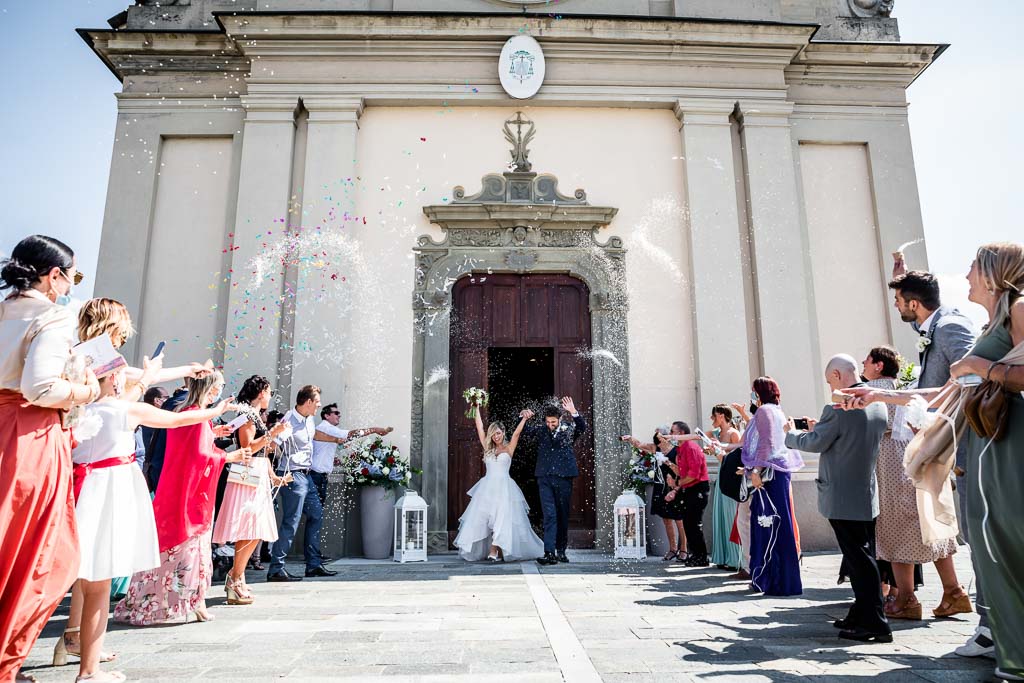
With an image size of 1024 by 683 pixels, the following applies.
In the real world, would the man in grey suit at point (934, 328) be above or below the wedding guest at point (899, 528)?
above

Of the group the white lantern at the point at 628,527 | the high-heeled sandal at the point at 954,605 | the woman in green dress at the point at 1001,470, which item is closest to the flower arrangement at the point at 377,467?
the white lantern at the point at 628,527

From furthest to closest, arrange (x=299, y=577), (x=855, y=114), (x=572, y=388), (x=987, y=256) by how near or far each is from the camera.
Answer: (x=855, y=114), (x=572, y=388), (x=299, y=577), (x=987, y=256)

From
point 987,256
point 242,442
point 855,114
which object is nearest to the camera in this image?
point 987,256

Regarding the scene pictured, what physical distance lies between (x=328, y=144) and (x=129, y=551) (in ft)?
25.6

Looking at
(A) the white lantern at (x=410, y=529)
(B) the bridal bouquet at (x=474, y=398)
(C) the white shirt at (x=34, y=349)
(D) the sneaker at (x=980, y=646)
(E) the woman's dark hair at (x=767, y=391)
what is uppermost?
(B) the bridal bouquet at (x=474, y=398)

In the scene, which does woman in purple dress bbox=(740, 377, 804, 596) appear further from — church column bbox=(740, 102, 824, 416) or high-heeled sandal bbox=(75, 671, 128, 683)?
high-heeled sandal bbox=(75, 671, 128, 683)

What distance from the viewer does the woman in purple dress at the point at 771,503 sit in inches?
231

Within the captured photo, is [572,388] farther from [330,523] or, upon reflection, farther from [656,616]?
[656,616]

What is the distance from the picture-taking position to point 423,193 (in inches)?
408

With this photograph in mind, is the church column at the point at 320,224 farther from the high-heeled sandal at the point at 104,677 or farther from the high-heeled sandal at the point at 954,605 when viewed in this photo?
the high-heeled sandal at the point at 954,605

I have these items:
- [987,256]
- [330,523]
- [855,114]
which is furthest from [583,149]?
[987,256]

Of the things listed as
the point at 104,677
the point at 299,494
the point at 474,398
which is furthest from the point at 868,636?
the point at 474,398

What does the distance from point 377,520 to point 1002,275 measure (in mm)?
7544

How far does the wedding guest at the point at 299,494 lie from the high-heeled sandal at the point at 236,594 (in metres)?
1.30
